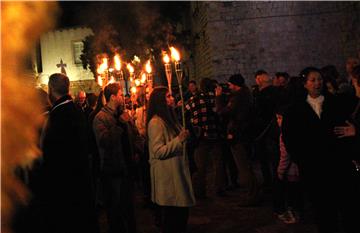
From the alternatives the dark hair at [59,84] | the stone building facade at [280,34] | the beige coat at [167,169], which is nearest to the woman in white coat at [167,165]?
the beige coat at [167,169]

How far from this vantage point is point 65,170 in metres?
3.80

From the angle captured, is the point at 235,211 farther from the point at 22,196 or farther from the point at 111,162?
the point at 22,196

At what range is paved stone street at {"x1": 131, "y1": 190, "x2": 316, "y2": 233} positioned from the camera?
607 centimetres

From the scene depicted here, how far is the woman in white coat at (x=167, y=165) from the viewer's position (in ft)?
16.4

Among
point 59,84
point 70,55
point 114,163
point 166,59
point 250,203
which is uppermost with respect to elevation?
point 70,55

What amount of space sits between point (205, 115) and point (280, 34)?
11.2 meters

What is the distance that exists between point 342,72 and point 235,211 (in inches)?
501

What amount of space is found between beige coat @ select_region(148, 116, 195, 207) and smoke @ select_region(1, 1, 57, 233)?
2.66 m

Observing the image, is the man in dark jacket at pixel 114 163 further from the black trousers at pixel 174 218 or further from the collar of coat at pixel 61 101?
the collar of coat at pixel 61 101

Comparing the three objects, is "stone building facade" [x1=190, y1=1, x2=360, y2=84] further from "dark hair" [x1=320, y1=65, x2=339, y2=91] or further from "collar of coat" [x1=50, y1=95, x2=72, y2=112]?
"collar of coat" [x1=50, y1=95, x2=72, y2=112]

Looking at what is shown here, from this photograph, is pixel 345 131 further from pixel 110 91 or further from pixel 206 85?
pixel 206 85

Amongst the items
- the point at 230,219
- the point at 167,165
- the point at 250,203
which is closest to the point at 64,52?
the point at 250,203

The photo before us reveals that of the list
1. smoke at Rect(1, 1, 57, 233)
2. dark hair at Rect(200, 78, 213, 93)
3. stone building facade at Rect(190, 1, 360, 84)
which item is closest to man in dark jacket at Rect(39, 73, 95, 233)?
smoke at Rect(1, 1, 57, 233)

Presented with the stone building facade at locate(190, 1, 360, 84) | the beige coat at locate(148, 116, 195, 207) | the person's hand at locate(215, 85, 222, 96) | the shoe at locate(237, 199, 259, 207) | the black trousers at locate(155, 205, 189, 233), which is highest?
the stone building facade at locate(190, 1, 360, 84)
